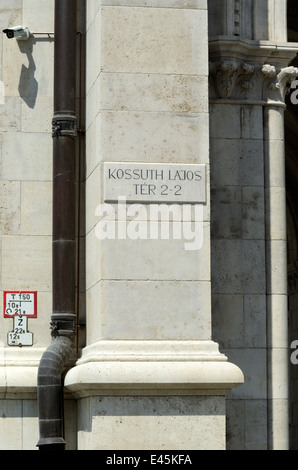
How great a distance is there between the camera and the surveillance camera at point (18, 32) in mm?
16031

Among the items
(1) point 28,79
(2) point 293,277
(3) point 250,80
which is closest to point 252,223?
(3) point 250,80

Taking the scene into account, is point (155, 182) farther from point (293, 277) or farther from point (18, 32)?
point (293, 277)

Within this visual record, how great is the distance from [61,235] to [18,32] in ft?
8.62

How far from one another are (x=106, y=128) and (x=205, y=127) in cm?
120

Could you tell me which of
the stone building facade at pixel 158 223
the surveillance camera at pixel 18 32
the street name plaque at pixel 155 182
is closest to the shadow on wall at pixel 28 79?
the stone building facade at pixel 158 223

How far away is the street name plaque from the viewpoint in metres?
15.0

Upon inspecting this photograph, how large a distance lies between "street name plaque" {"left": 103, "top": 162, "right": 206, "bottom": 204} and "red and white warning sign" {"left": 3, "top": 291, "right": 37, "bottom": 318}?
180 cm

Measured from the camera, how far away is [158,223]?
15.0 m

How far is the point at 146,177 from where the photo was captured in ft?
49.4

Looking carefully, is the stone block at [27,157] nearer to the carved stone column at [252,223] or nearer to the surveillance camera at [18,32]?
the surveillance camera at [18,32]

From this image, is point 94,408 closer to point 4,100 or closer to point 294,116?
point 4,100

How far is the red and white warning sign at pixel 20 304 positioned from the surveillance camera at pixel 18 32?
3183 millimetres

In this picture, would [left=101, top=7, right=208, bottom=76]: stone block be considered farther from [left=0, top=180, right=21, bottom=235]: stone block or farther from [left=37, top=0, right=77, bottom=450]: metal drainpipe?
[left=0, top=180, right=21, bottom=235]: stone block
